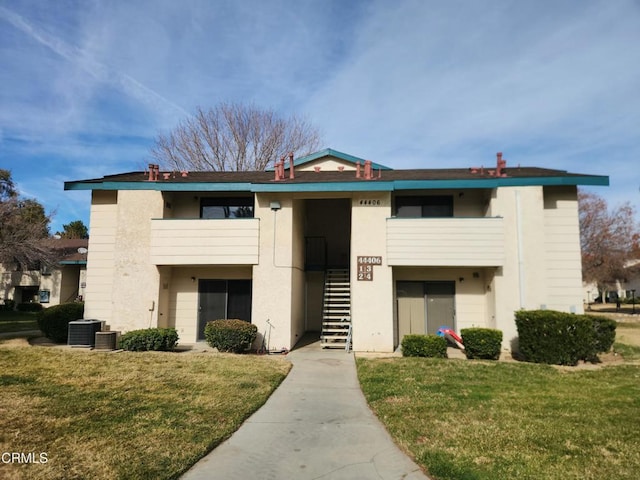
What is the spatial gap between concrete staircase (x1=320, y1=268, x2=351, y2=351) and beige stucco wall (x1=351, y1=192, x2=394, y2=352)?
0.67 m

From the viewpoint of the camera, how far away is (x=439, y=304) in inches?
531

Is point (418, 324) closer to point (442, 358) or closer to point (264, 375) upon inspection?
point (442, 358)

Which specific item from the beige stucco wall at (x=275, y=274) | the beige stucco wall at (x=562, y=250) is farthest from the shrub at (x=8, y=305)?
the beige stucco wall at (x=562, y=250)

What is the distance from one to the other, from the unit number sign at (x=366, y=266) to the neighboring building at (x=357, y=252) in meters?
0.03

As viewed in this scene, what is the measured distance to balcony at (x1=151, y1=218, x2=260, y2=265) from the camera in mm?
12266

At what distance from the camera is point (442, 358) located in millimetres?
10742

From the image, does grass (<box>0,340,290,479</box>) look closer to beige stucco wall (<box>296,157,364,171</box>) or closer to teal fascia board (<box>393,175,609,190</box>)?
teal fascia board (<box>393,175,609,190</box>)

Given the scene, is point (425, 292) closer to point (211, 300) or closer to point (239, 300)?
point (239, 300)

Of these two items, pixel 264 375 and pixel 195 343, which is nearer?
pixel 264 375

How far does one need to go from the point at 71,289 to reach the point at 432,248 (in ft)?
99.1

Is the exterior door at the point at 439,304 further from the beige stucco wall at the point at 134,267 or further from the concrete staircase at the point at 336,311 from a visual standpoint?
the beige stucco wall at the point at 134,267

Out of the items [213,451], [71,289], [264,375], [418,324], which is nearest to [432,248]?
[418,324]

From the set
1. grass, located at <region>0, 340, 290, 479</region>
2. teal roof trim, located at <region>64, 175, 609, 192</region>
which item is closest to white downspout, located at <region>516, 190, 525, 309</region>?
teal roof trim, located at <region>64, 175, 609, 192</region>

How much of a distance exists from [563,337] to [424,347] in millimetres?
3557
